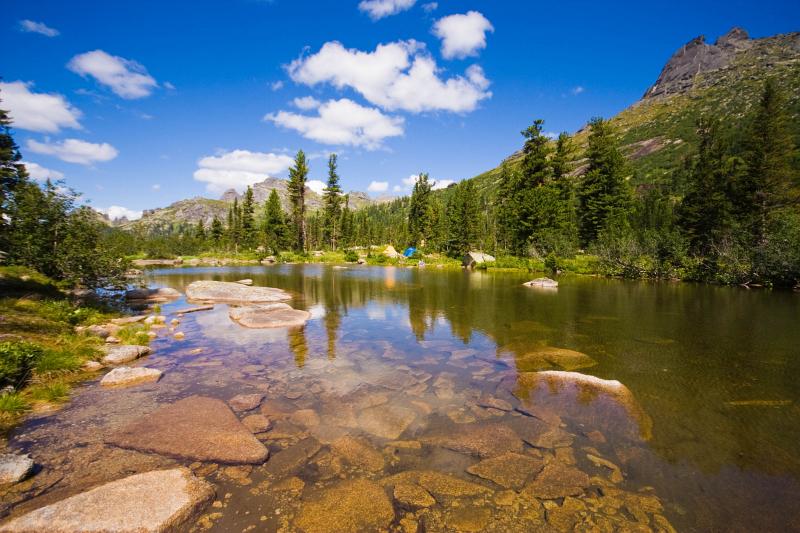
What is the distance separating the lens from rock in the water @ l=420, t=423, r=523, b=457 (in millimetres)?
5910

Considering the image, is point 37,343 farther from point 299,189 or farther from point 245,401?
point 299,189

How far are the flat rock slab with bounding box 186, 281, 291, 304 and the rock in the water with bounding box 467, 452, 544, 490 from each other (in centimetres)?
A: 1796

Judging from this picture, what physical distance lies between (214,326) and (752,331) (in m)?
21.8

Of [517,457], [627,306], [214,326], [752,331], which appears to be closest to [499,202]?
[627,306]

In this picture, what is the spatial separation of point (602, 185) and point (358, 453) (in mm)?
56917

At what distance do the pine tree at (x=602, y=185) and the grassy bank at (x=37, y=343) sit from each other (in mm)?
53738

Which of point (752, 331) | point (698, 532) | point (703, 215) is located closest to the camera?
point (698, 532)

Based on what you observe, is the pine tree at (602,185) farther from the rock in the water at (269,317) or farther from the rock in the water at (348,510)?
the rock in the water at (348,510)

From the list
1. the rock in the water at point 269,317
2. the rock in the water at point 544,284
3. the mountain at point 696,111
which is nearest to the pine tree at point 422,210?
the rock in the water at point 544,284

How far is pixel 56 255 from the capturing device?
1577 cm

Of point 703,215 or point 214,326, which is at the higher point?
point 703,215

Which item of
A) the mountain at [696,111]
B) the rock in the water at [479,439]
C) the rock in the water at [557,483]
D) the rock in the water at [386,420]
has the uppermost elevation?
the mountain at [696,111]

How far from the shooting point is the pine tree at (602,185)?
50969 mm

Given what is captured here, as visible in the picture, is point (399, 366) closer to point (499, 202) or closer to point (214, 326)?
point (214, 326)
